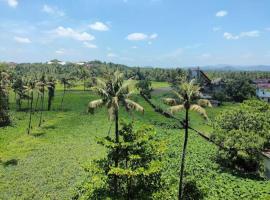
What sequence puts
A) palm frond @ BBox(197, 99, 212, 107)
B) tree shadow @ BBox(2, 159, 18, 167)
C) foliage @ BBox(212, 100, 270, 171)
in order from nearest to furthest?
palm frond @ BBox(197, 99, 212, 107)
foliage @ BBox(212, 100, 270, 171)
tree shadow @ BBox(2, 159, 18, 167)

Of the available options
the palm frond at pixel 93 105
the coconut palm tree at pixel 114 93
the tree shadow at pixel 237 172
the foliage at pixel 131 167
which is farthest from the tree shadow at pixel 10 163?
the tree shadow at pixel 237 172

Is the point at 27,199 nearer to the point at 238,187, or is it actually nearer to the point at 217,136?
the point at 238,187

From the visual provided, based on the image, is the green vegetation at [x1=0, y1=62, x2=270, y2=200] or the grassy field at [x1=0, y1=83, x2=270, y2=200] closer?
the green vegetation at [x1=0, y1=62, x2=270, y2=200]

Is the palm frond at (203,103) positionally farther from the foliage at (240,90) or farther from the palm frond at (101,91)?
the foliage at (240,90)

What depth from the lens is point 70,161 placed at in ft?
163

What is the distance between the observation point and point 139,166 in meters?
27.8

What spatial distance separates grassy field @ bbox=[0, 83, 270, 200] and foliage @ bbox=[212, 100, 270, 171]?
8.41 ft

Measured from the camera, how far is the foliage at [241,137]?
46406 mm

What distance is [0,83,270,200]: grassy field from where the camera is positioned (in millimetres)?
37841

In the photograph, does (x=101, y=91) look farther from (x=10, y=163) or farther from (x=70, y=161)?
(x=10, y=163)

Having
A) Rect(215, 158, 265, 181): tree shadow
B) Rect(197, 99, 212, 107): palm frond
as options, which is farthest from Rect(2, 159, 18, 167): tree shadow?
Rect(197, 99, 212, 107): palm frond

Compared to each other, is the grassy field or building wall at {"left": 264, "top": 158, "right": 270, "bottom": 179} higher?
the grassy field

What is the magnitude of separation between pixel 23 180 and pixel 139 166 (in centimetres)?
1925

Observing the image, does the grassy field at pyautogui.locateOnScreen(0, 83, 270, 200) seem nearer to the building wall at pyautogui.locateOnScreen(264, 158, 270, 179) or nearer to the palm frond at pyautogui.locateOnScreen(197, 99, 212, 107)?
the palm frond at pyautogui.locateOnScreen(197, 99, 212, 107)
